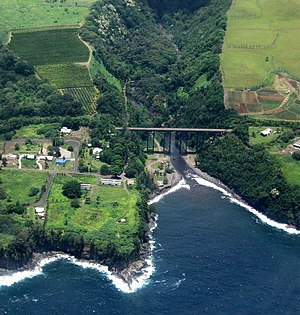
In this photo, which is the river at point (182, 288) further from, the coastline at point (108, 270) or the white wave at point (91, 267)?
the coastline at point (108, 270)

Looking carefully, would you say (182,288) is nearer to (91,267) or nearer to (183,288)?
(183,288)

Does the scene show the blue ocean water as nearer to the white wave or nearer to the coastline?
the white wave

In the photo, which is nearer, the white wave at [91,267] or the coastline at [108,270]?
the white wave at [91,267]

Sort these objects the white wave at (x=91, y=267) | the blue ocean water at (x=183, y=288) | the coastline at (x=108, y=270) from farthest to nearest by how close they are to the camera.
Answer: the coastline at (x=108, y=270) → the white wave at (x=91, y=267) → the blue ocean water at (x=183, y=288)

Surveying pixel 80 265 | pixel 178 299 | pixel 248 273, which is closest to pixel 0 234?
pixel 80 265

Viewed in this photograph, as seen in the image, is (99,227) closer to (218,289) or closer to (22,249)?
(22,249)

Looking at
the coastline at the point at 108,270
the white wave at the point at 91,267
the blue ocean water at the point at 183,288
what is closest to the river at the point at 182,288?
the blue ocean water at the point at 183,288

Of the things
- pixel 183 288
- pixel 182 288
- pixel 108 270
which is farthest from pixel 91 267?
pixel 183 288

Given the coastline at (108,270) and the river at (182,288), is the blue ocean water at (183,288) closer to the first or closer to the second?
the river at (182,288)

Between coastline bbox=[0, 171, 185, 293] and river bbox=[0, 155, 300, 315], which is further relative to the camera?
coastline bbox=[0, 171, 185, 293]

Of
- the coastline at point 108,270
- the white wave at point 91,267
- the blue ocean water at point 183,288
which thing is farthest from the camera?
the coastline at point 108,270

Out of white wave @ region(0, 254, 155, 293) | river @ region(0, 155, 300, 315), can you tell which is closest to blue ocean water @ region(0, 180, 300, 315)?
river @ region(0, 155, 300, 315)
